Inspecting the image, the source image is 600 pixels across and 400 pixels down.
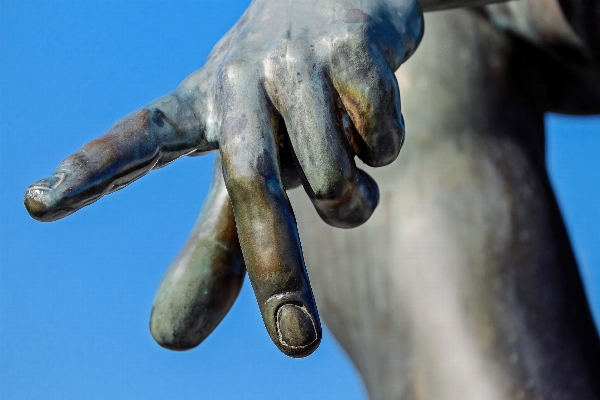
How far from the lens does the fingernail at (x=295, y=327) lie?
0.71 meters

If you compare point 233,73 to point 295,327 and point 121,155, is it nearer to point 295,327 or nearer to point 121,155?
point 121,155

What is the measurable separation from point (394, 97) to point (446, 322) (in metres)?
0.49

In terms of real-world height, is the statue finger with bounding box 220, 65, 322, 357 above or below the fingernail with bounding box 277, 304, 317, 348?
above

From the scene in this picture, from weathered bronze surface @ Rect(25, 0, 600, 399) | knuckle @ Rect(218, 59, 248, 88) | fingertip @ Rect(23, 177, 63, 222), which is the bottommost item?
weathered bronze surface @ Rect(25, 0, 600, 399)

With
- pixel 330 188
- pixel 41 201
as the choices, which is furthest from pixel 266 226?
pixel 41 201

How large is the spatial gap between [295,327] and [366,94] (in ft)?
0.69

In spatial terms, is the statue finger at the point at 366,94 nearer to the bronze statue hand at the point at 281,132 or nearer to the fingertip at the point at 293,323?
the bronze statue hand at the point at 281,132

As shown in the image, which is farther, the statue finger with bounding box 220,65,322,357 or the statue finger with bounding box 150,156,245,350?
the statue finger with bounding box 150,156,245,350

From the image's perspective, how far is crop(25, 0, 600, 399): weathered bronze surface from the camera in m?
0.77

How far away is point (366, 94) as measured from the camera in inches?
30.8

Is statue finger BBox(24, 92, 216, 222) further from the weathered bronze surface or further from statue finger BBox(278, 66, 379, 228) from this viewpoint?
statue finger BBox(278, 66, 379, 228)

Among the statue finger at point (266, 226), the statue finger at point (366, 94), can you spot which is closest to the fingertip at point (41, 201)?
the statue finger at point (266, 226)

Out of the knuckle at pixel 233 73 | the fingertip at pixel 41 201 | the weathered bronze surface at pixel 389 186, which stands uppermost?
the fingertip at pixel 41 201

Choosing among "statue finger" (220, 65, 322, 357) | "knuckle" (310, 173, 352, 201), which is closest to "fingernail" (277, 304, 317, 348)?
"statue finger" (220, 65, 322, 357)
